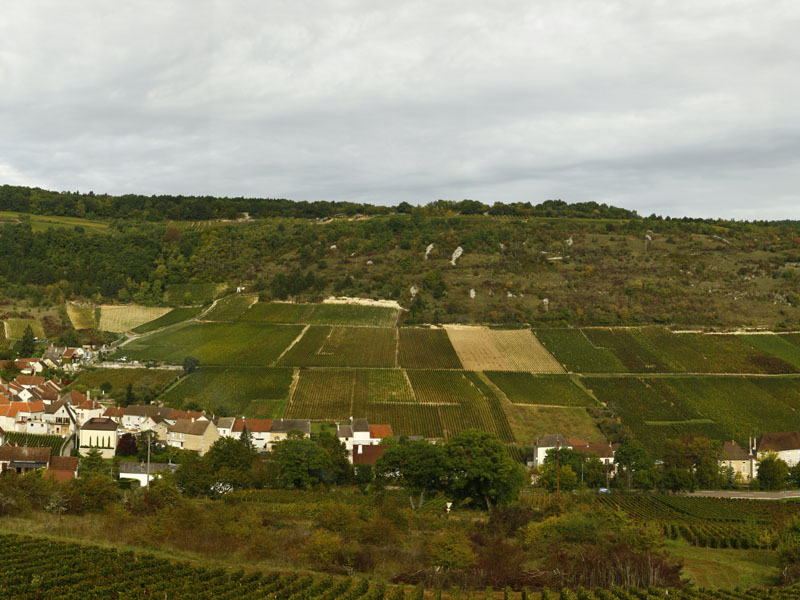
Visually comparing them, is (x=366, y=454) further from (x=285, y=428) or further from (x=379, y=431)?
(x=285, y=428)

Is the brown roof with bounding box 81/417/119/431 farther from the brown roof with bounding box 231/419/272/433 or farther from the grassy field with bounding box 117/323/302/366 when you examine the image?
the grassy field with bounding box 117/323/302/366

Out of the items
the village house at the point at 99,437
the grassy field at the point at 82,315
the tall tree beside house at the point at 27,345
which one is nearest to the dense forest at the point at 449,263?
the grassy field at the point at 82,315

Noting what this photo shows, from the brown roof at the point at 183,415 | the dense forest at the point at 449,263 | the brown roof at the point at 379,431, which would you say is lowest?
the brown roof at the point at 379,431

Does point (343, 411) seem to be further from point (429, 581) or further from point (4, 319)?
point (4, 319)

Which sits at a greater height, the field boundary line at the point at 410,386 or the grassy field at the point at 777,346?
the grassy field at the point at 777,346

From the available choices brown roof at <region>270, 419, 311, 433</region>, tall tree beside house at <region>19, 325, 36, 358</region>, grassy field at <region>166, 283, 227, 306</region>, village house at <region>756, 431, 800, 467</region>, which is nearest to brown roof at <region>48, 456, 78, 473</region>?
brown roof at <region>270, 419, 311, 433</region>

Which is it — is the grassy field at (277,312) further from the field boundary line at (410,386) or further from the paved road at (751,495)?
the paved road at (751,495)
